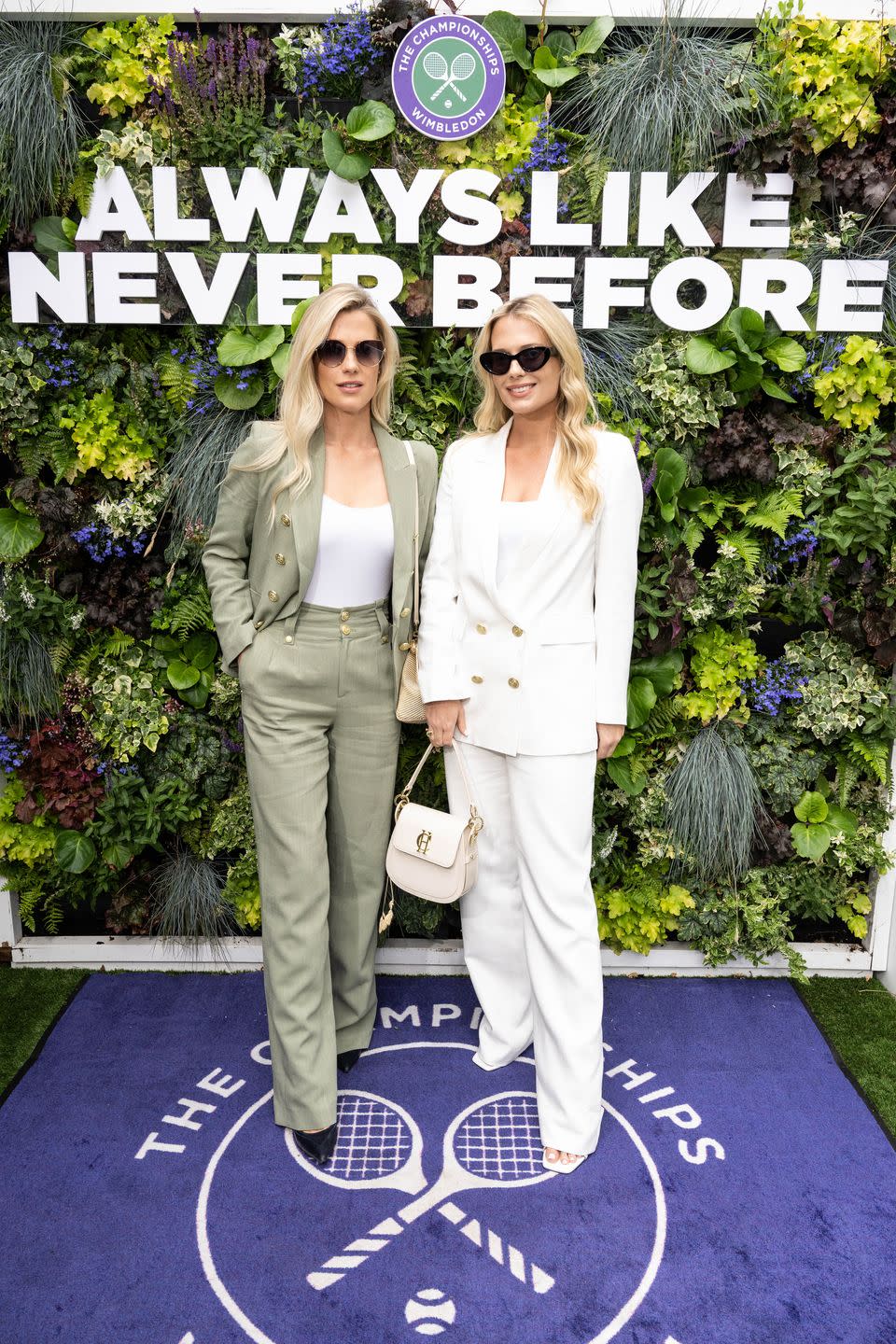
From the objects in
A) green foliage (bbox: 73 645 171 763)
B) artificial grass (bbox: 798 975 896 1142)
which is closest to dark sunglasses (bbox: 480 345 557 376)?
green foliage (bbox: 73 645 171 763)

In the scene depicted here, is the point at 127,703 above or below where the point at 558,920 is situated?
above

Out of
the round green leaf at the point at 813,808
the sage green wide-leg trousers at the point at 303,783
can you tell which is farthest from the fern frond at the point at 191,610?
the round green leaf at the point at 813,808

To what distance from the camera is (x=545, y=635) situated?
9.89ft

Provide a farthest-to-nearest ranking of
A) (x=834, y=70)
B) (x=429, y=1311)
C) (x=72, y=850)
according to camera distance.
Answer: (x=72, y=850)
(x=834, y=70)
(x=429, y=1311)

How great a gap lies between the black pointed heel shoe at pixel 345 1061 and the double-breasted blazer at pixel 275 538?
127 centimetres

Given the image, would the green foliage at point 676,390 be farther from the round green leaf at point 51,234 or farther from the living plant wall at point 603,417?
the round green leaf at point 51,234

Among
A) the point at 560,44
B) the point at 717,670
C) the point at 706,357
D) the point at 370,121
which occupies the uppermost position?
the point at 560,44

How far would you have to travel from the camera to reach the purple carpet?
8.54 ft

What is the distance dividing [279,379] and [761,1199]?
304 centimetres

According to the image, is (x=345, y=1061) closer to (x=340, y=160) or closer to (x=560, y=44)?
(x=340, y=160)

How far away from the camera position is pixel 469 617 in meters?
3.14

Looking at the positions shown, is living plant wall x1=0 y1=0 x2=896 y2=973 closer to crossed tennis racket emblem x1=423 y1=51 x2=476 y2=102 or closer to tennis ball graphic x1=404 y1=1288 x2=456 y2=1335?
crossed tennis racket emblem x1=423 y1=51 x2=476 y2=102

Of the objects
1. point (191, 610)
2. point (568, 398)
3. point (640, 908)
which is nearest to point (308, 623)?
point (191, 610)

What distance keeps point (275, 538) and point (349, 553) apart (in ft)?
0.73
